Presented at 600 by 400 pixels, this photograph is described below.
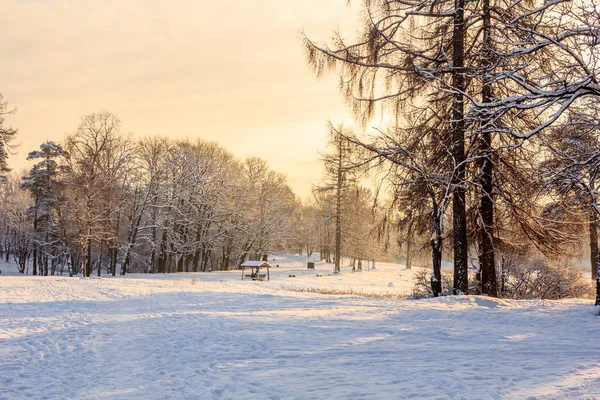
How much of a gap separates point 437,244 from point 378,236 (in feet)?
7.07

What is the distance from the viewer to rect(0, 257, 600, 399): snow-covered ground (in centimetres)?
583

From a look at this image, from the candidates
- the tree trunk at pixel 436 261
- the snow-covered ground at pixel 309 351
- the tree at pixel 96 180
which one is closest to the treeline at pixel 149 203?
the tree at pixel 96 180

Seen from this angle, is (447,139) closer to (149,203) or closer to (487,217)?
(487,217)

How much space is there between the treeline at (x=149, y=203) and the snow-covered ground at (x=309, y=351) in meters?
19.8

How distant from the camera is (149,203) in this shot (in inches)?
1501

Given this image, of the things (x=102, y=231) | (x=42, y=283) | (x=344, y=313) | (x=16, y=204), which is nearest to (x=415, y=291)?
(x=344, y=313)

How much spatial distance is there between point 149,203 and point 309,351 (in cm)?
3340

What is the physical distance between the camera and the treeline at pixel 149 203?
33.6m

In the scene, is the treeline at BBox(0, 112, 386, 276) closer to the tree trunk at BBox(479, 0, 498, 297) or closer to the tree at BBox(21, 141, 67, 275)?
the tree at BBox(21, 141, 67, 275)

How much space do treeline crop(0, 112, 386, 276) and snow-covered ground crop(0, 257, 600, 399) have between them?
64.9 feet

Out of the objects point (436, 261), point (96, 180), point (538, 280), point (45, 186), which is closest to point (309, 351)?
point (436, 261)

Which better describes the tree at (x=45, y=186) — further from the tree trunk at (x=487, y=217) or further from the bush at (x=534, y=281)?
the tree trunk at (x=487, y=217)

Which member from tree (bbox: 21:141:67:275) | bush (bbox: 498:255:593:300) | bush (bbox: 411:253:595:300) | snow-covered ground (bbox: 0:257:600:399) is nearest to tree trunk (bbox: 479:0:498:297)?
snow-covered ground (bbox: 0:257:600:399)

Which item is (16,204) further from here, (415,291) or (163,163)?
(415,291)
